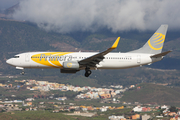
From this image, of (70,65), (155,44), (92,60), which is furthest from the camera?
(155,44)

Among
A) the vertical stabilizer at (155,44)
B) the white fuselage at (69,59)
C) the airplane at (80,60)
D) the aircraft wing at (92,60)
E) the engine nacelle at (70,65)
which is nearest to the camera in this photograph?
the aircraft wing at (92,60)

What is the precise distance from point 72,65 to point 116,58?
1004 centimetres

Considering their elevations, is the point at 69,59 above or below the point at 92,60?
above

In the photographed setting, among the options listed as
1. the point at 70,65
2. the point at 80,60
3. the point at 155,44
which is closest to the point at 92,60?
the point at 80,60

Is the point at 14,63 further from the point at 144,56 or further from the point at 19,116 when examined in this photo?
the point at 19,116

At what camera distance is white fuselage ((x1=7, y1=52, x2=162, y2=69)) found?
63.3 meters

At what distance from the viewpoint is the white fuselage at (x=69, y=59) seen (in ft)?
208

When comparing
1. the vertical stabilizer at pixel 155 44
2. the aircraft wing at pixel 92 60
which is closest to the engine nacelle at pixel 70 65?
the aircraft wing at pixel 92 60

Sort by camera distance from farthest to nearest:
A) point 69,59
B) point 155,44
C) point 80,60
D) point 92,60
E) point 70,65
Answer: point 155,44 → point 69,59 → point 80,60 → point 92,60 → point 70,65

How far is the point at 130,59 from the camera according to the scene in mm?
65438

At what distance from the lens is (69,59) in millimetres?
63344

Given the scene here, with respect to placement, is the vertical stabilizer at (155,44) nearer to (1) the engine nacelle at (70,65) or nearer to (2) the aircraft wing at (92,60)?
(2) the aircraft wing at (92,60)

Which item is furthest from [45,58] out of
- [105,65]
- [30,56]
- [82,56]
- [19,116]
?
[19,116]

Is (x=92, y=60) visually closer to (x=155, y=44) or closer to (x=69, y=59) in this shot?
(x=69, y=59)
